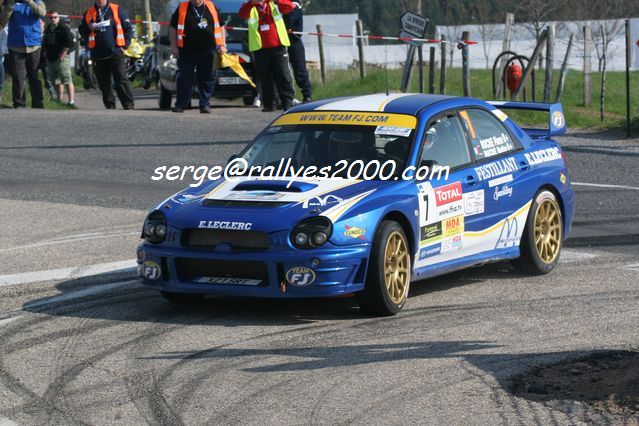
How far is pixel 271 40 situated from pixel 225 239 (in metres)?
11.9

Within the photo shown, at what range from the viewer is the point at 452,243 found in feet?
28.2

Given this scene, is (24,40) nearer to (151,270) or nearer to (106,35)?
(106,35)

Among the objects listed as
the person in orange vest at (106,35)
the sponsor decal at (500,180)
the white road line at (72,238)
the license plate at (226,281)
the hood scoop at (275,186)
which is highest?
the person in orange vest at (106,35)

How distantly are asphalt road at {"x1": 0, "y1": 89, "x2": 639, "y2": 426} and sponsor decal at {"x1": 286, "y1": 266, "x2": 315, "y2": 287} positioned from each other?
0.29 metres

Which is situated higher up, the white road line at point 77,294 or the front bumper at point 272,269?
the front bumper at point 272,269

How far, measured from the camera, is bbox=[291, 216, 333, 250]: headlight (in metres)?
7.55

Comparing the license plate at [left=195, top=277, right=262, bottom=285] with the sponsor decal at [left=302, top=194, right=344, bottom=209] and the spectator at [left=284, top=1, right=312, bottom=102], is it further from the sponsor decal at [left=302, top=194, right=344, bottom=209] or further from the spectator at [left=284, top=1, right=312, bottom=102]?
the spectator at [left=284, top=1, right=312, bottom=102]

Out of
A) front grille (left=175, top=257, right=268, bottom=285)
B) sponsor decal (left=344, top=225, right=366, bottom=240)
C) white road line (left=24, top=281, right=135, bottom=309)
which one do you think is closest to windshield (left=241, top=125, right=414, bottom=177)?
sponsor decal (left=344, top=225, right=366, bottom=240)

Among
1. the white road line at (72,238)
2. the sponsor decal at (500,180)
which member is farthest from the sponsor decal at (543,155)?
the white road line at (72,238)

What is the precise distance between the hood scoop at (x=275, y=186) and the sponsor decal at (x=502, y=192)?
159 cm

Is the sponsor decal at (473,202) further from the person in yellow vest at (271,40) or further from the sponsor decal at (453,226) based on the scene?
the person in yellow vest at (271,40)

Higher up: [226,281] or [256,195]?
[256,195]

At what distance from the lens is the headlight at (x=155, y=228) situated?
794 cm

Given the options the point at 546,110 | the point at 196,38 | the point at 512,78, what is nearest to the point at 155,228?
the point at 546,110
